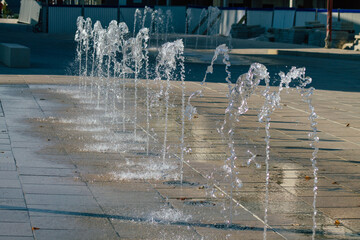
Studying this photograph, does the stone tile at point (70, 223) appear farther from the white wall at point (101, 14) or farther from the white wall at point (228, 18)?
the white wall at point (228, 18)

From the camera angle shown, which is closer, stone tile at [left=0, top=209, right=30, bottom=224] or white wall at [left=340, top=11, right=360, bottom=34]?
stone tile at [left=0, top=209, right=30, bottom=224]

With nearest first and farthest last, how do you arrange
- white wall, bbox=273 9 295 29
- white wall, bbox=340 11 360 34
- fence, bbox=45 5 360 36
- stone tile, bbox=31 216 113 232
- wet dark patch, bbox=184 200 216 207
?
stone tile, bbox=31 216 113 232 → wet dark patch, bbox=184 200 216 207 → white wall, bbox=340 11 360 34 → fence, bbox=45 5 360 36 → white wall, bbox=273 9 295 29

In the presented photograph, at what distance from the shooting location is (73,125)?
386 inches

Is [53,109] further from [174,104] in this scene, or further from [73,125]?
[174,104]

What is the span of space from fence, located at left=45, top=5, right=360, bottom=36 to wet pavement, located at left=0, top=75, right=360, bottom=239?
2452 cm

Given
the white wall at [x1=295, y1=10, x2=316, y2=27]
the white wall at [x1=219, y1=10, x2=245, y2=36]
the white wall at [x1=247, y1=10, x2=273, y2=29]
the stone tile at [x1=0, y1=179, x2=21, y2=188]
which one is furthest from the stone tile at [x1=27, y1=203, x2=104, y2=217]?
the white wall at [x1=219, y1=10, x2=245, y2=36]

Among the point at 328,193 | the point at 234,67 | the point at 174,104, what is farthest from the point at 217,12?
the point at 328,193

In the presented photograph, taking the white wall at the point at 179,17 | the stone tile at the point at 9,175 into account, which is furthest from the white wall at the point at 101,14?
the stone tile at the point at 9,175

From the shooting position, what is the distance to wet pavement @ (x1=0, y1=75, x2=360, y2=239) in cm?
531

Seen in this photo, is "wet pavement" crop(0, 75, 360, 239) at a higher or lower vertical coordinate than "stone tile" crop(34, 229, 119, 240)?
lower

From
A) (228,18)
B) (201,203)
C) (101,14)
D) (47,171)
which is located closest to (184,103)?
(47,171)

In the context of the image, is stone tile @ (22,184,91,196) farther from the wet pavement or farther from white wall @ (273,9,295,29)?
white wall @ (273,9,295,29)

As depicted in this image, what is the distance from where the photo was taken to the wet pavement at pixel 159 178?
5.31m

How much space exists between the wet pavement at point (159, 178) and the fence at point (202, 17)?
24.5m
